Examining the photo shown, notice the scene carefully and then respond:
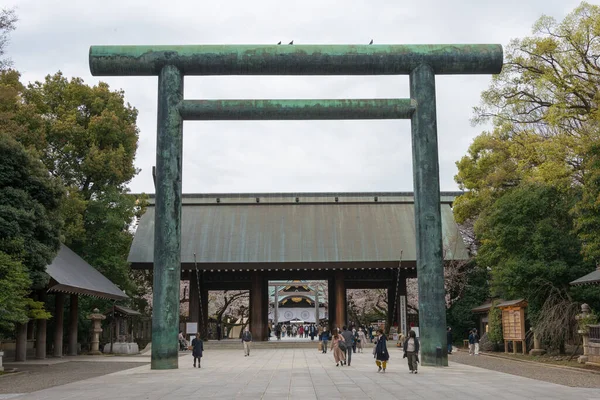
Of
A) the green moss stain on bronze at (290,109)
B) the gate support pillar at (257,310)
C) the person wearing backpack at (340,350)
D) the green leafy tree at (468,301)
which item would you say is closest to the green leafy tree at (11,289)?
the green moss stain on bronze at (290,109)

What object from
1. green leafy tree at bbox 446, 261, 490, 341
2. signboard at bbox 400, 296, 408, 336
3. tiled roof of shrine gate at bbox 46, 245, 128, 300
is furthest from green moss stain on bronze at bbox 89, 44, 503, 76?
green leafy tree at bbox 446, 261, 490, 341

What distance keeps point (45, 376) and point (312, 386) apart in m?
8.88

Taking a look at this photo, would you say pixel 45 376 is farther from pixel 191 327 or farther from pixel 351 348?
pixel 191 327

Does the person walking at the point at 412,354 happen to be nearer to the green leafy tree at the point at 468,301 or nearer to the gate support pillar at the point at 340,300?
the gate support pillar at the point at 340,300

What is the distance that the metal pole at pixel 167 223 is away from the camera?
58.8 ft

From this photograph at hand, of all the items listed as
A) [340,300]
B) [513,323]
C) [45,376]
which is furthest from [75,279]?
[513,323]

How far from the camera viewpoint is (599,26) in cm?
2484

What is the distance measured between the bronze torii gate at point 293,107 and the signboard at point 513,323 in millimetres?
11212

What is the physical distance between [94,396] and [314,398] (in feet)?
14.0

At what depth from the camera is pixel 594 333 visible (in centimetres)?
2167

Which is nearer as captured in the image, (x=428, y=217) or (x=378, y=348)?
(x=378, y=348)

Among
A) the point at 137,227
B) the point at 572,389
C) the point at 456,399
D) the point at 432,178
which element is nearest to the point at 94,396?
the point at 456,399

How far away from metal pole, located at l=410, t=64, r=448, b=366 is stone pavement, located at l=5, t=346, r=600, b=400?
110 centimetres

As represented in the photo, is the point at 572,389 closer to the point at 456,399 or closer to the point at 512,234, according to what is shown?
the point at 456,399
